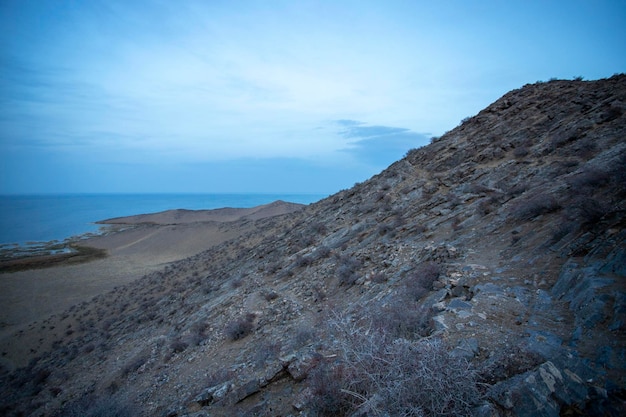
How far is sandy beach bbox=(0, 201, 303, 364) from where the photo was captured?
69.4 ft

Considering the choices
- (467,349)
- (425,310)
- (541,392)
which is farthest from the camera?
(425,310)

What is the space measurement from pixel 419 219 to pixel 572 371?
8.16 m

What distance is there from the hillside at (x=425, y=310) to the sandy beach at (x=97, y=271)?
5.76 m

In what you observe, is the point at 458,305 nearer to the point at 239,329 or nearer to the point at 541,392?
the point at 541,392

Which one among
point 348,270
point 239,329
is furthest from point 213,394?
point 348,270

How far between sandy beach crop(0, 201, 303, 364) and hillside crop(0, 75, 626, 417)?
18.9ft

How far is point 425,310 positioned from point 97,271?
37.2 metres

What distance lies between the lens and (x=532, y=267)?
219 inches

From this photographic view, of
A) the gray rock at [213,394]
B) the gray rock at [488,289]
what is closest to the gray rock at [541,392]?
the gray rock at [488,289]

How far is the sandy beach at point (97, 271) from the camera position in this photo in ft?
69.4

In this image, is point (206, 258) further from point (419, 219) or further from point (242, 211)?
point (242, 211)

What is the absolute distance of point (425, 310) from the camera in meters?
5.11

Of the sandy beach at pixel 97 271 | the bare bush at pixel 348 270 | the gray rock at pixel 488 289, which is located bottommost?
the sandy beach at pixel 97 271

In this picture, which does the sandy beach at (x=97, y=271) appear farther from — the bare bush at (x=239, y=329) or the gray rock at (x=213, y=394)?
the gray rock at (x=213, y=394)
